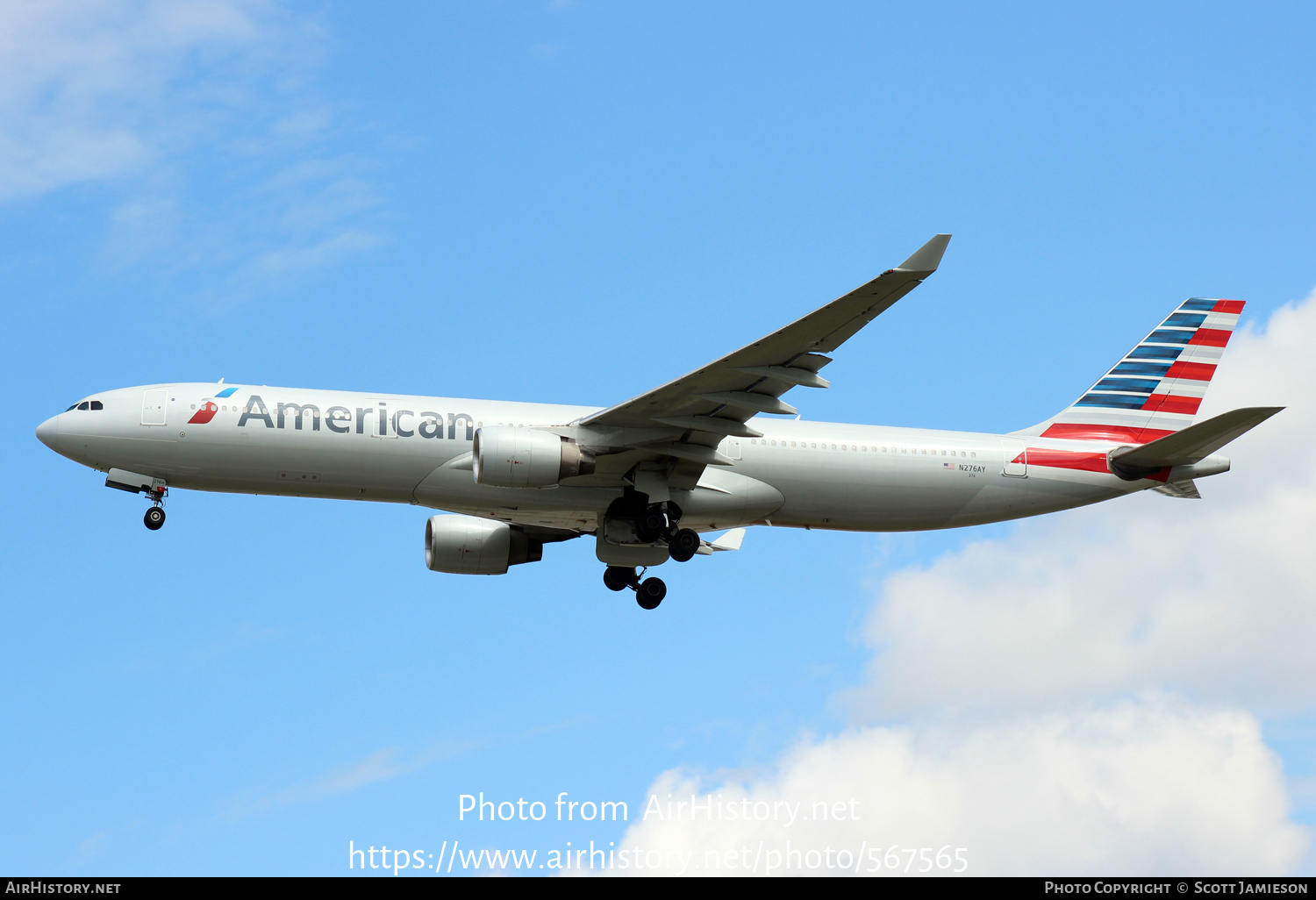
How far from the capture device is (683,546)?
102 feet

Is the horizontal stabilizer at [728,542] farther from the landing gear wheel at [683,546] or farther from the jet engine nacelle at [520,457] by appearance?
the jet engine nacelle at [520,457]

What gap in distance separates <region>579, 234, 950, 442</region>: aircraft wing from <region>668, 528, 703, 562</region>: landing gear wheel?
2.05 m

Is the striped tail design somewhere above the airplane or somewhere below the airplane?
above

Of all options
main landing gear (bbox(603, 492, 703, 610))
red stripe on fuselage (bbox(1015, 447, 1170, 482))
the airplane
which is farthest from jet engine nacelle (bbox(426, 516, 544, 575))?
red stripe on fuselage (bbox(1015, 447, 1170, 482))

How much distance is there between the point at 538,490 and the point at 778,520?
590cm

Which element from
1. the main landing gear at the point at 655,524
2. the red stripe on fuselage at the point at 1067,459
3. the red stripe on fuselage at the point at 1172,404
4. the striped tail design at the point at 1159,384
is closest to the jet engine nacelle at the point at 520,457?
the main landing gear at the point at 655,524

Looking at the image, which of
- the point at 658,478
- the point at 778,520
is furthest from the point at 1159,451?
the point at 658,478

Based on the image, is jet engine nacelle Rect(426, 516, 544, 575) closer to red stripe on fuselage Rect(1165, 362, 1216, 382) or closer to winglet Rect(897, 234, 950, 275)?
winglet Rect(897, 234, 950, 275)

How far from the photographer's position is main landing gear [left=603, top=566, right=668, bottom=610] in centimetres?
3397

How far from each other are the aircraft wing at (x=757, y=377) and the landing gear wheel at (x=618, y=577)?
511 cm

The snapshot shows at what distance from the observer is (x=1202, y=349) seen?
36.2 m
